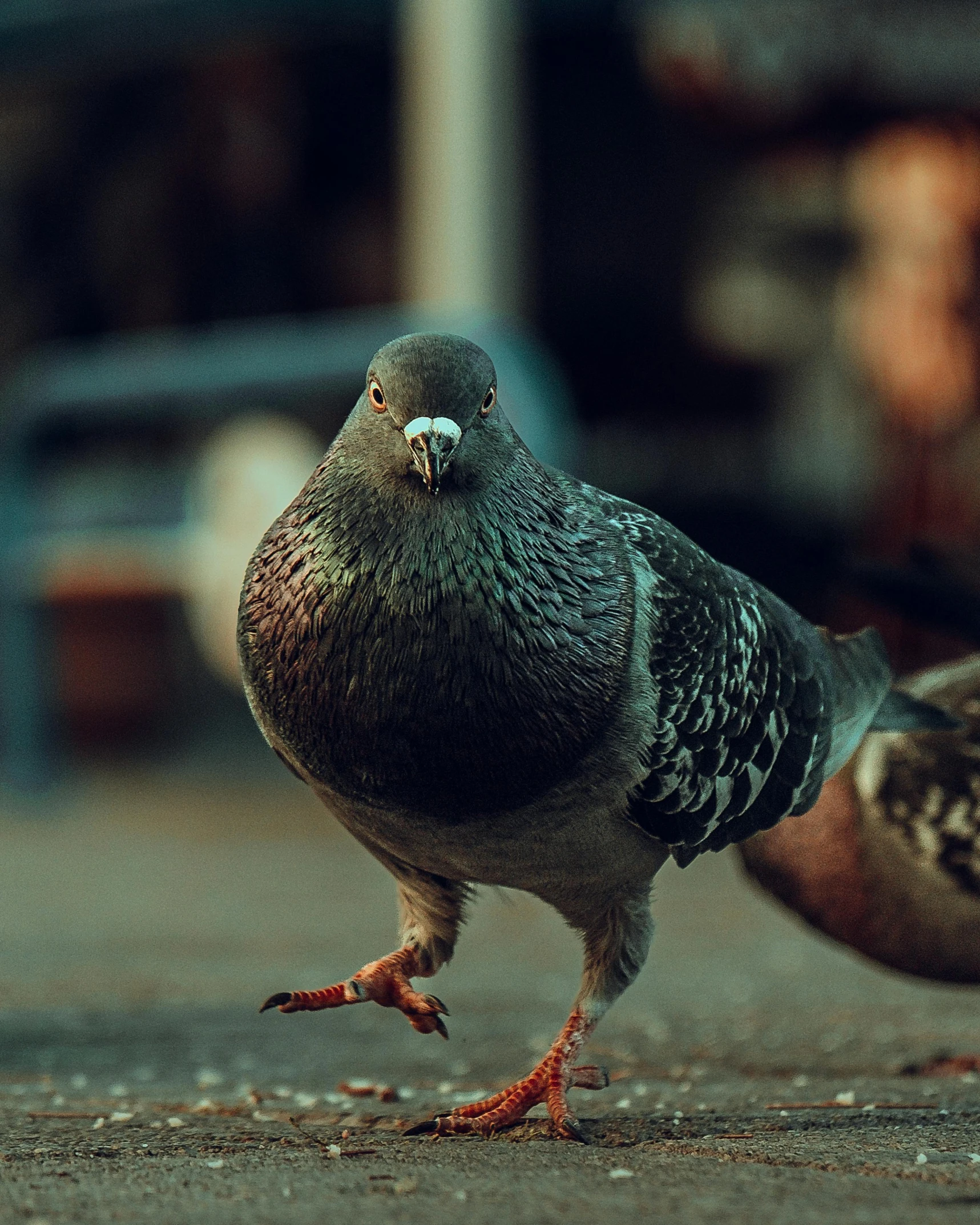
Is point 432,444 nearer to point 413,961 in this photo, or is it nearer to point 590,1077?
point 413,961

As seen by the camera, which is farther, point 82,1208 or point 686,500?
point 686,500

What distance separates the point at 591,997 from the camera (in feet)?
10.1

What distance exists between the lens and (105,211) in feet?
38.7

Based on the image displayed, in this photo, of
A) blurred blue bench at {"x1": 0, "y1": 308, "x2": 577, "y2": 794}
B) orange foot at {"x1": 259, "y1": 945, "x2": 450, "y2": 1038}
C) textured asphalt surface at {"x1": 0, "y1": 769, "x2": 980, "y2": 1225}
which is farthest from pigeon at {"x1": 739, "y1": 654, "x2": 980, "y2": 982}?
blurred blue bench at {"x1": 0, "y1": 308, "x2": 577, "y2": 794}

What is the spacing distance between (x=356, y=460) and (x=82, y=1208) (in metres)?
1.18

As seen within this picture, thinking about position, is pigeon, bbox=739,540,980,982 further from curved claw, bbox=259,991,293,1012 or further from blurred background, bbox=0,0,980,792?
blurred background, bbox=0,0,980,792

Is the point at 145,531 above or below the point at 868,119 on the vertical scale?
below

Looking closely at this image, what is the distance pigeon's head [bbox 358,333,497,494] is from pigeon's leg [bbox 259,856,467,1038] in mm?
773

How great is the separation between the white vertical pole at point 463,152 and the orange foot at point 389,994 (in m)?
6.11

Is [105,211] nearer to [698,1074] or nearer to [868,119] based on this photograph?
[868,119]

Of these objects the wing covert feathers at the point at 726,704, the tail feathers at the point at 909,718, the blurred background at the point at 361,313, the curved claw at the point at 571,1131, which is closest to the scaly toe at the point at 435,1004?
the curved claw at the point at 571,1131

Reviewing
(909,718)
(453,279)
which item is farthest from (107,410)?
(909,718)

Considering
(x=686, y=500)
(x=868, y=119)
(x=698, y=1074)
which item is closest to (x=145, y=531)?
(x=686, y=500)

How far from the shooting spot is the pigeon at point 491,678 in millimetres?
2707
